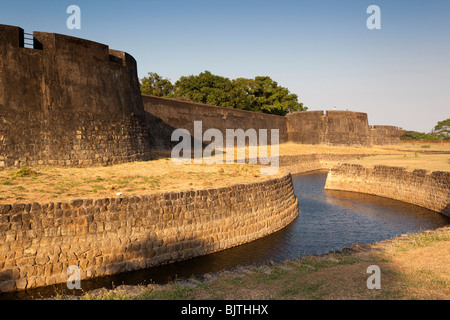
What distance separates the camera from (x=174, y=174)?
15211mm

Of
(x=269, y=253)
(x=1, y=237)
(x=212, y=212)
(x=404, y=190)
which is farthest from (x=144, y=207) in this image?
(x=404, y=190)

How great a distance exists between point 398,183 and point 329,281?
1662cm

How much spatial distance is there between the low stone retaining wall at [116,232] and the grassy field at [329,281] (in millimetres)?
1918

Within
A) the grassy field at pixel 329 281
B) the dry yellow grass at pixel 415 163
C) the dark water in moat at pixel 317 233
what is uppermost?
the dry yellow grass at pixel 415 163

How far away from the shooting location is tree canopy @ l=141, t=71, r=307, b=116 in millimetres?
51062

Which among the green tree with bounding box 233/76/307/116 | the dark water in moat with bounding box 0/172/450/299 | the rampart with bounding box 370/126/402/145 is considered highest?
the green tree with bounding box 233/76/307/116

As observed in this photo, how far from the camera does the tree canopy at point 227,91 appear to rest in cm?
5106

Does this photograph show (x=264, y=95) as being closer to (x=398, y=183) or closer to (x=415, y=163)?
(x=415, y=163)

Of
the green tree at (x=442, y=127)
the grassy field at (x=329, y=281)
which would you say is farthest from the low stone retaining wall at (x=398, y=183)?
the green tree at (x=442, y=127)

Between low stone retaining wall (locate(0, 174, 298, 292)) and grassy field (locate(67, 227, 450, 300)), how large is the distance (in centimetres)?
192

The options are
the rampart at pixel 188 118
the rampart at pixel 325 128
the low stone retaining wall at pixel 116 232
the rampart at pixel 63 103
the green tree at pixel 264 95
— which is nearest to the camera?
the low stone retaining wall at pixel 116 232

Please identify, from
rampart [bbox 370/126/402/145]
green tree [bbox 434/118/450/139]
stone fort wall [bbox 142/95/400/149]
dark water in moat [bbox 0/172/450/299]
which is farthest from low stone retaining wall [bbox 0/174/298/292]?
green tree [bbox 434/118/450/139]

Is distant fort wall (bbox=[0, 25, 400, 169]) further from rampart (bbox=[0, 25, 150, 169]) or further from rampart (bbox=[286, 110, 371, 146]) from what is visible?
rampart (bbox=[286, 110, 371, 146])

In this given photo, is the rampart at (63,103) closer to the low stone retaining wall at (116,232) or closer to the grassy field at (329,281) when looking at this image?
the low stone retaining wall at (116,232)
